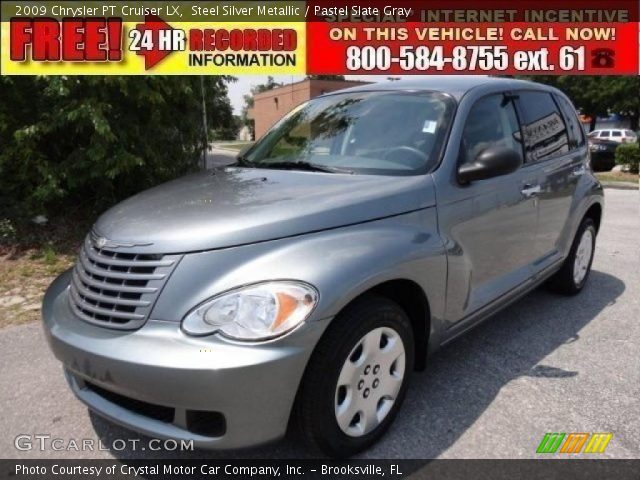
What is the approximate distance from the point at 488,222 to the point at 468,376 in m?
0.96

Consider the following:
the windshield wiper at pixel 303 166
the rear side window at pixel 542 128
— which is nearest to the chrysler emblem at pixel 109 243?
the windshield wiper at pixel 303 166

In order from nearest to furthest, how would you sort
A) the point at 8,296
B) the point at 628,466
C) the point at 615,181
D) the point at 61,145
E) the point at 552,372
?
1. the point at 628,466
2. the point at 552,372
3. the point at 8,296
4. the point at 61,145
5. the point at 615,181

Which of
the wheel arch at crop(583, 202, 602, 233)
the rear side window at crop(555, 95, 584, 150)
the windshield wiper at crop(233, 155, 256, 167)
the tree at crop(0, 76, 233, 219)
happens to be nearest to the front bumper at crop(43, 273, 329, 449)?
the windshield wiper at crop(233, 155, 256, 167)

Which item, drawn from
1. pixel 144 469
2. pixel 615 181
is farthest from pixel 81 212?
pixel 615 181

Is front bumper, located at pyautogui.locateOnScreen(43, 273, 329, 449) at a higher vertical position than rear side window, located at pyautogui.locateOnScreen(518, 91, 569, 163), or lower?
lower

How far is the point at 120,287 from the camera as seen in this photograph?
2.26 meters

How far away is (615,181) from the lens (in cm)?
1485

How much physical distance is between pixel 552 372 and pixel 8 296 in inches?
182

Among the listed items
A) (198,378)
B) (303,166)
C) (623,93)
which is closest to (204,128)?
(303,166)

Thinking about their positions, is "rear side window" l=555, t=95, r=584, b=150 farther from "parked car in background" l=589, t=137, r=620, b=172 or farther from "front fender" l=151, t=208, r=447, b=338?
"parked car in background" l=589, t=137, r=620, b=172

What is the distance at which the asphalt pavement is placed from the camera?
262cm

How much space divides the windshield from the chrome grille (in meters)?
1.24

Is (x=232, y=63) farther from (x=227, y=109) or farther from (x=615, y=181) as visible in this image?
(x=615, y=181)

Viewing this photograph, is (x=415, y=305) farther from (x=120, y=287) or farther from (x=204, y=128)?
(x=204, y=128)
